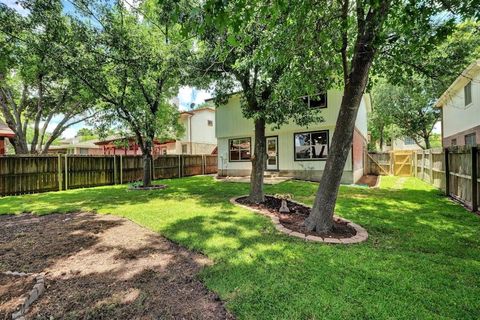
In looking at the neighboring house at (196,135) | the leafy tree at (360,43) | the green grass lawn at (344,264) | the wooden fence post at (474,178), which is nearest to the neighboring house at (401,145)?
the neighboring house at (196,135)

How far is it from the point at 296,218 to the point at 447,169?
248 inches

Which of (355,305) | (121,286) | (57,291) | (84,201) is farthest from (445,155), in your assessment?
(84,201)

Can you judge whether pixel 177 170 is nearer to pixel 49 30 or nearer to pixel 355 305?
pixel 49 30

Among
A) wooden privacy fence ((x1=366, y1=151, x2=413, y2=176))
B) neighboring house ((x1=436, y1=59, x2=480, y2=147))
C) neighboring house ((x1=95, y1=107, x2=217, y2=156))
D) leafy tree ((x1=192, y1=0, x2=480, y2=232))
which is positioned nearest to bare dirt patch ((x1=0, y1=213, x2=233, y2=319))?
leafy tree ((x1=192, y1=0, x2=480, y2=232))

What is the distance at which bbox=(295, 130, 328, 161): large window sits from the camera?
12508 millimetres

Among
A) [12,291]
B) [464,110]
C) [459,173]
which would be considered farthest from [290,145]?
[12,291]

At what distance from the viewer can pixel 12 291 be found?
103 inches

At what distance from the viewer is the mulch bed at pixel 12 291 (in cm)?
232

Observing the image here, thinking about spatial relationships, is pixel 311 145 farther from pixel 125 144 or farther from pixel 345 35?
pixel 125 144

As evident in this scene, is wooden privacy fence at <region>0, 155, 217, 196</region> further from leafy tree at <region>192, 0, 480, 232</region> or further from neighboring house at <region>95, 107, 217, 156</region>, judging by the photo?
leafy tree at <region>192, 0, 480, 232</region>

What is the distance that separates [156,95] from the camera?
34.6 ft

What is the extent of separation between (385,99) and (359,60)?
21.1 metres

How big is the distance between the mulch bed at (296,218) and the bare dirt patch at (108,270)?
2.22m

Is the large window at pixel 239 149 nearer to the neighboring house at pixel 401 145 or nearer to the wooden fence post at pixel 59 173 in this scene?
the wooden fence post at pixel 59 173
